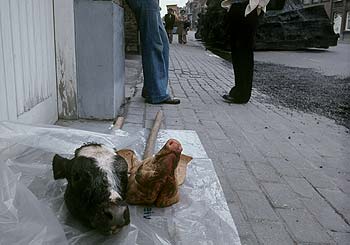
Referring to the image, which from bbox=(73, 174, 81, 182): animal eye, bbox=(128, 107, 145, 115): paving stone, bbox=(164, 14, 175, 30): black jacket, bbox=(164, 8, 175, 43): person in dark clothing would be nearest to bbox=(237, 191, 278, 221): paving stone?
bbox=(73, 174, 81, 182): animal eye

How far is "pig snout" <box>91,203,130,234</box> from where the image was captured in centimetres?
151

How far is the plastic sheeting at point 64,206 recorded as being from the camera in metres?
1.43

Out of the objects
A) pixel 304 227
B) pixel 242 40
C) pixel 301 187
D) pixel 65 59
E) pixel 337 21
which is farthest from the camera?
pixel 337 21

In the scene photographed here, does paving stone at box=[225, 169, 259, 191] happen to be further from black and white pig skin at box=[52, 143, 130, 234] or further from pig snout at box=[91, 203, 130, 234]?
pig snout at box=[91, 203, 130, 234]

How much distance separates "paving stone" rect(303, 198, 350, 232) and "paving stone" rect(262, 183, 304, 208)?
65 millimetres

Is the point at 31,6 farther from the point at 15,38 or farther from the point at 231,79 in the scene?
the point at 231,79

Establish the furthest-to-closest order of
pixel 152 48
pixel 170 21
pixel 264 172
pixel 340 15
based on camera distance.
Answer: pixel 340 15 → pixel 170 21 → pixel 152 48 → pixel 264 172

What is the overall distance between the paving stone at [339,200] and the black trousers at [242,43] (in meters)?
2.68

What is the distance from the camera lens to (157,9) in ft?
13.8

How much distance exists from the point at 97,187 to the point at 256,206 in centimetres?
95

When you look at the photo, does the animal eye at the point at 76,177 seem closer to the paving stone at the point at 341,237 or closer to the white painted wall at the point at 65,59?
the paving stone at the point at 341,237

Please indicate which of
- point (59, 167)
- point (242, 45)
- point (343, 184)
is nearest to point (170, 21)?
point (242, 45)

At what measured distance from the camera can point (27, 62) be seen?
2.62m

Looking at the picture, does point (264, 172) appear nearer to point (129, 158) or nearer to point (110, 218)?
point (129, 158)
